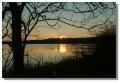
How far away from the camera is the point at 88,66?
14.2ft

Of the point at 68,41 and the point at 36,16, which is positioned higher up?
the point at 36,16

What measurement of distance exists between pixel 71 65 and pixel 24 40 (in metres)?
0.39

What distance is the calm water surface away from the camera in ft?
14.2

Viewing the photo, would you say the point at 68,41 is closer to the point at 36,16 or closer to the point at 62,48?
the point at 62,48

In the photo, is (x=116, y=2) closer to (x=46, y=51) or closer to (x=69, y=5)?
(x=69, y=5)

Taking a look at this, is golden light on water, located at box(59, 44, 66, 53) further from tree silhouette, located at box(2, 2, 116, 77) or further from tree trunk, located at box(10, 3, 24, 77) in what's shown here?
tree trunk, located at box(10, 3, 24, 77)

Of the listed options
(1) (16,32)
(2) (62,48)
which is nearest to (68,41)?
(2) (62,48)

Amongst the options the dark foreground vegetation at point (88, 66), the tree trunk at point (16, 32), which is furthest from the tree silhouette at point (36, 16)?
the dark foreground vegetation at point (88, 66)

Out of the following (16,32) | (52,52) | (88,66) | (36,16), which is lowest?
(88,66)

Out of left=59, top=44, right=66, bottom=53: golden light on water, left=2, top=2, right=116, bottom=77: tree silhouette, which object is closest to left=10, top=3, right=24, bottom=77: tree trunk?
left=2, top=2, right=116, bottom=77: tree silhouette

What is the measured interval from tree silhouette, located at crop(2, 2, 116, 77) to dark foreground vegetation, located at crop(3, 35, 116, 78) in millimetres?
121

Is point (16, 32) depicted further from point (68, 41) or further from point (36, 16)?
point (68, 41)

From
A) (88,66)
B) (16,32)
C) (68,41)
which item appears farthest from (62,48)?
(16,32)

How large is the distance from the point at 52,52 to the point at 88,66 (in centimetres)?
28
